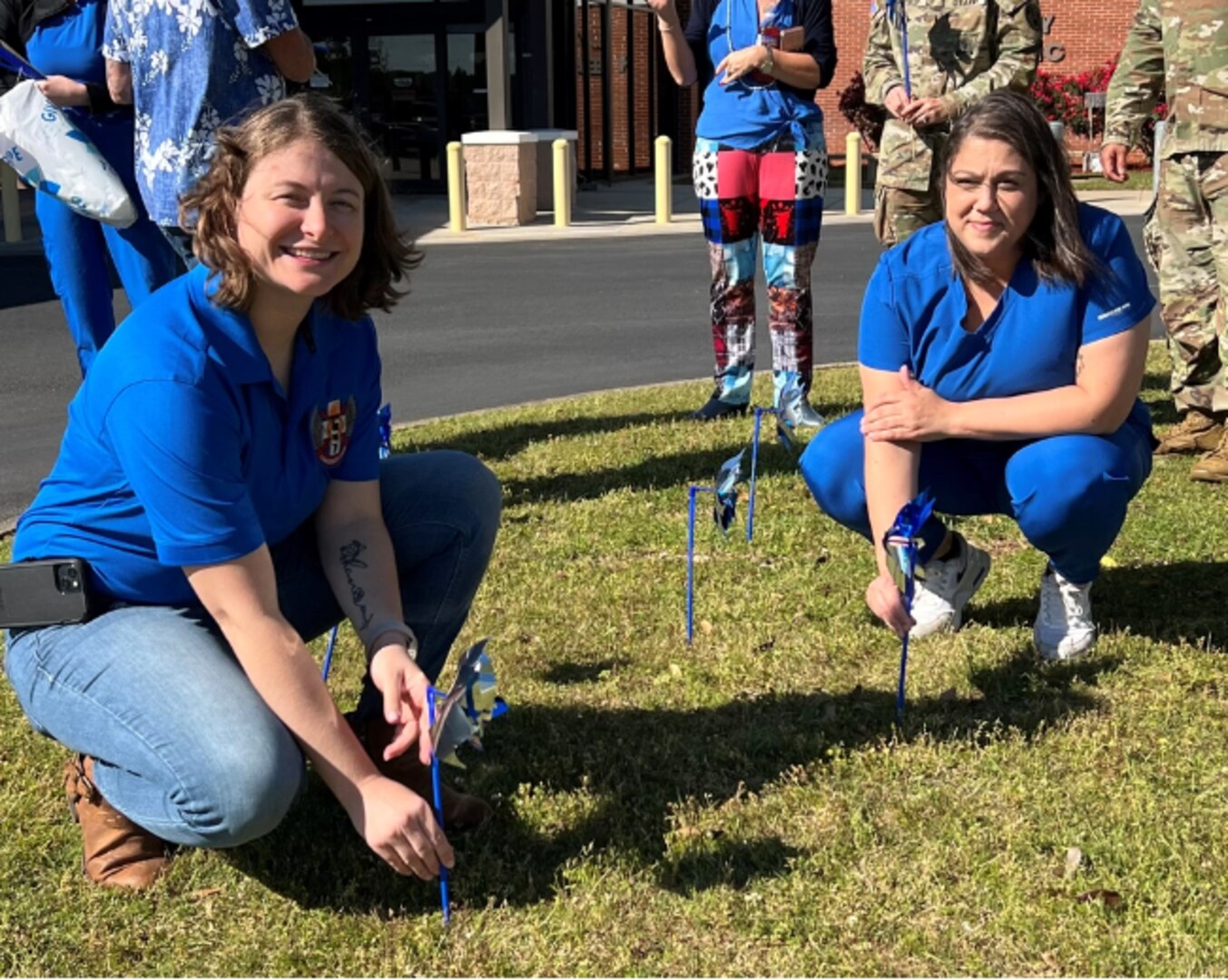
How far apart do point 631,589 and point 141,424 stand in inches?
83.0

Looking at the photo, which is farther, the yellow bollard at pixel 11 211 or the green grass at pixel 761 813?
the yellow bollard at pixel 11 211

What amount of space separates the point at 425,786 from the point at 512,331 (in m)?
7.83

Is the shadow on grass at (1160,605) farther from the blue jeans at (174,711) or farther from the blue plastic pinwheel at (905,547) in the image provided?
the blue jeans at (174,711)

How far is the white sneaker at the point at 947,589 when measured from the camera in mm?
4023

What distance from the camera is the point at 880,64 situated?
6.21 m

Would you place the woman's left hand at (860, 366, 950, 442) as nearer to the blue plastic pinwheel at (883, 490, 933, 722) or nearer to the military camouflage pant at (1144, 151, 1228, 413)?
the blue plastic pinwheel at (883, 490, 933, 722)

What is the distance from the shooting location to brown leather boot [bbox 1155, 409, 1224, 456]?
5.81m

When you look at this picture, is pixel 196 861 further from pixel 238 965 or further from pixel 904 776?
pixel 904 776

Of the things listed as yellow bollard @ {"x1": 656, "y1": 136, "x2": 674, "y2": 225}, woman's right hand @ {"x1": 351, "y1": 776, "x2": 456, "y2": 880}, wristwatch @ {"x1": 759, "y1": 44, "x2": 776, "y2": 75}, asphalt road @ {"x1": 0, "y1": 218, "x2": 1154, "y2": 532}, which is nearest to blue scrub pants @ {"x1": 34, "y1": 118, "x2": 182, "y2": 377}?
asphalt road @ {"x1": 0, "y1": 218, "x2": 1154, "y2": 532}

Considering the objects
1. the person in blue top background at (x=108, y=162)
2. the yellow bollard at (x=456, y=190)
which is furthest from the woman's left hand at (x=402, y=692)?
the yellow bollard at (x=456, y=190)

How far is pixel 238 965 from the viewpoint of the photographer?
2582 millimetres

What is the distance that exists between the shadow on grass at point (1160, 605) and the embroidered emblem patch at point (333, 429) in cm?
196

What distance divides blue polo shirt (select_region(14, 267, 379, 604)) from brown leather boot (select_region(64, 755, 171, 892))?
395 millimetres

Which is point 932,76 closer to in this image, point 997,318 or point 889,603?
point 997,318
